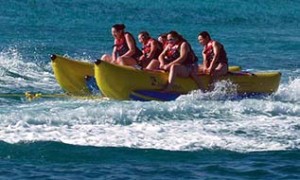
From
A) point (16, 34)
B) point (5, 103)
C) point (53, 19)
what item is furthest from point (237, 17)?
point (5, 103)

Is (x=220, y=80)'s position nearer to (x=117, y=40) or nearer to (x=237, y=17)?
(x=117, y=40)

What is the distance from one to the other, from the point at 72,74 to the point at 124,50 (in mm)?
922

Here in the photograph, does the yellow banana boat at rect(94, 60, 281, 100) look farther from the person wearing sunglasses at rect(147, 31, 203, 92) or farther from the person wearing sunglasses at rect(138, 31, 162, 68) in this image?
the person wearing sunglasses at rect(138, 31, 162, 68)

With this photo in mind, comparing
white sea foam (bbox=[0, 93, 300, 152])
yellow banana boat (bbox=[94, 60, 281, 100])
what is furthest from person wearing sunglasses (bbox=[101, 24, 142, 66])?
white sea foam (bbox=[0, 93, 300, 152])

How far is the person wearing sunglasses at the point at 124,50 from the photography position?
1300 cm

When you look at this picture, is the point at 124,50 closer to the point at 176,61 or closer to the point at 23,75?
the point at 176,61

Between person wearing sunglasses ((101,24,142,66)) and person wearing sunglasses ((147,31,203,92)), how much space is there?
0.35 meters

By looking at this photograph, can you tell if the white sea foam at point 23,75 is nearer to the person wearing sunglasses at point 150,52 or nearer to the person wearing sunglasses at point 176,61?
the person wearing sunglasses at point 150,52

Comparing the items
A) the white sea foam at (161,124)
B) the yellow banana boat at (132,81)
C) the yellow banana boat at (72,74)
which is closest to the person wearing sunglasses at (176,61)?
the yellow banana boat at (132,81)

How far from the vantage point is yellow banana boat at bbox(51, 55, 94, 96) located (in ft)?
41.6

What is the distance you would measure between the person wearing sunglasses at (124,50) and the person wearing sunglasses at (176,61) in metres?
0.35

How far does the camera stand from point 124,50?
1323 cm

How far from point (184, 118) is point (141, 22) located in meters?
13.4

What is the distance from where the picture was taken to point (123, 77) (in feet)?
40.1
